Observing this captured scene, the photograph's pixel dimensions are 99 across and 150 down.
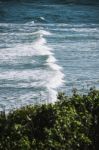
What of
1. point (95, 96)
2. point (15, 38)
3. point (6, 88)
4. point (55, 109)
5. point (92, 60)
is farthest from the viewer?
point (15, 38)

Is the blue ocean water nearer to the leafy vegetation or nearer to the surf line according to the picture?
the surf line

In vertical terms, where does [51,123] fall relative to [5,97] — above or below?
above

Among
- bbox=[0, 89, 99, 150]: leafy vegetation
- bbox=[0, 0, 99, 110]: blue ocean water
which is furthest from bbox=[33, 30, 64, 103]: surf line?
bbox=[0, 89, 99, 150]: leafy vegetation

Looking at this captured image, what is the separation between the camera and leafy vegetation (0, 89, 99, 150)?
7086 mm

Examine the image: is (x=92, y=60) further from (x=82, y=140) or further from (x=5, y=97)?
(x=82, y=140)

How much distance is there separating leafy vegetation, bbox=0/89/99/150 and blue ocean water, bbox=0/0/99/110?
470cm

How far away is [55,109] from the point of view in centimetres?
764

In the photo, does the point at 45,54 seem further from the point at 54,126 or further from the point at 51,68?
the point at 54,126

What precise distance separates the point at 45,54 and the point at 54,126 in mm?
22193

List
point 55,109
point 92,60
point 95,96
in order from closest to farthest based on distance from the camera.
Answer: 1. point 55,109
2. point 95,96
3. point 92,60

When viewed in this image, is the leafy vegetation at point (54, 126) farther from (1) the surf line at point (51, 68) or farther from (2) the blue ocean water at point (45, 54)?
(1) the surf line at point (51, 68)

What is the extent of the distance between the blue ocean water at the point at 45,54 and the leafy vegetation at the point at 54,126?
4.70m

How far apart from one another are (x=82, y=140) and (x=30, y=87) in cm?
1283

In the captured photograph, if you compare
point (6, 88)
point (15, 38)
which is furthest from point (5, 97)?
point (15, 38)
